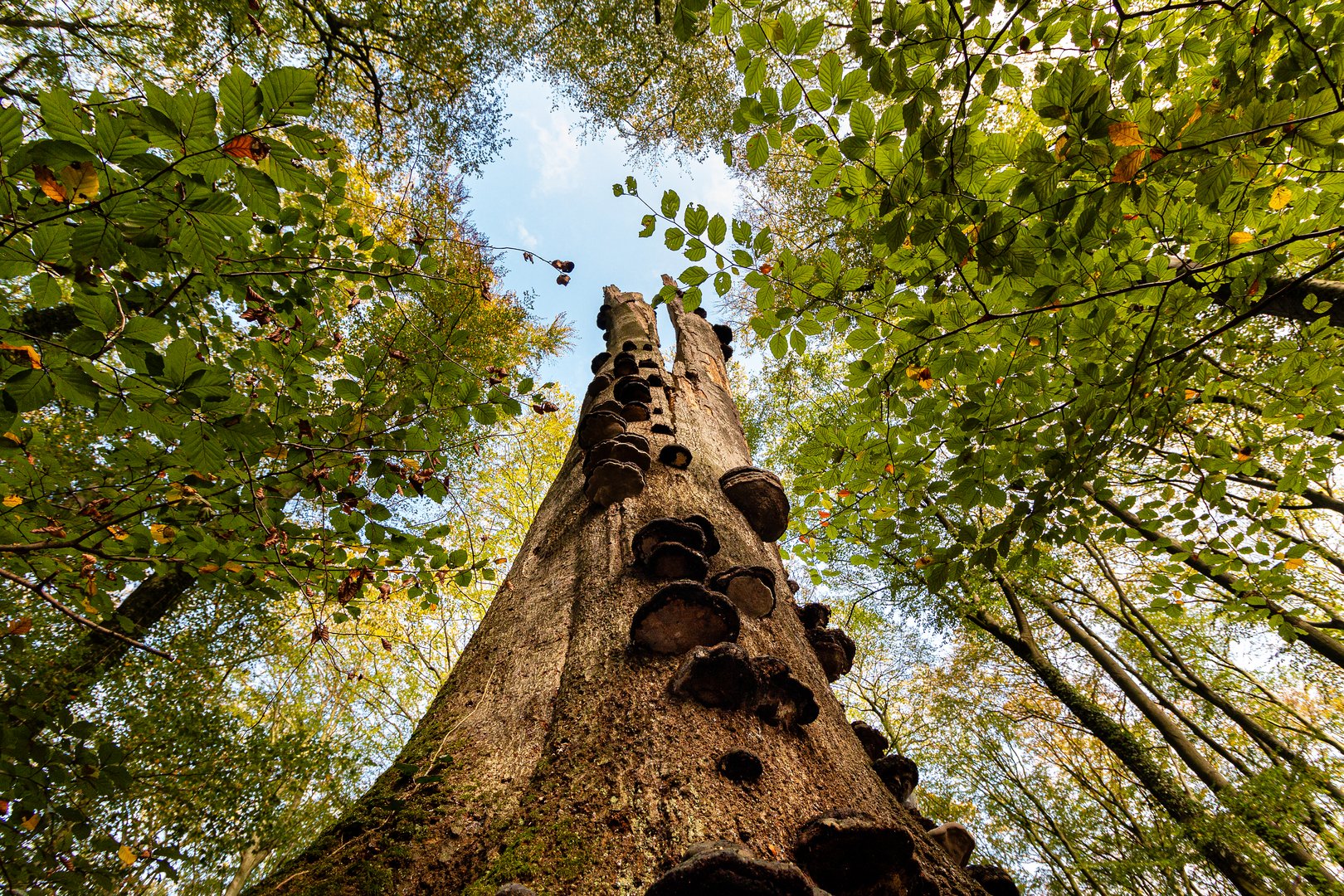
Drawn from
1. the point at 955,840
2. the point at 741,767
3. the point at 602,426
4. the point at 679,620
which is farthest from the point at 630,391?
the point at 955,840

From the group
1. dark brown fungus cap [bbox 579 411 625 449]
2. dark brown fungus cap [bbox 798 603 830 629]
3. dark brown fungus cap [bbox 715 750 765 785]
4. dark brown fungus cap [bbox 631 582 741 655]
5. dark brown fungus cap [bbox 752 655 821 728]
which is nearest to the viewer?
dark brown fungus cap [bbox 715 750 765 785]

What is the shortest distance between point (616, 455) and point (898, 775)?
5.63 feet

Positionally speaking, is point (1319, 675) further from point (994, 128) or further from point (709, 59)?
point (709, 59)

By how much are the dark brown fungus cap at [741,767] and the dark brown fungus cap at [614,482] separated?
1396 mm

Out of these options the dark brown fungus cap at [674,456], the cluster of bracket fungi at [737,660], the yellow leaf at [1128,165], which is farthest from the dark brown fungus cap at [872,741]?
the yellow leaf at [1128,165]

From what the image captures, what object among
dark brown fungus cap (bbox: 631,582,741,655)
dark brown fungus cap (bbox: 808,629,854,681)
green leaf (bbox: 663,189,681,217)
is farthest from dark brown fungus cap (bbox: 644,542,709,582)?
green leaf (bbox: 663,189,681,217)

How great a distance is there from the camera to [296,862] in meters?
1.35

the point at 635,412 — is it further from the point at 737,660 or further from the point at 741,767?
the point at 741,767

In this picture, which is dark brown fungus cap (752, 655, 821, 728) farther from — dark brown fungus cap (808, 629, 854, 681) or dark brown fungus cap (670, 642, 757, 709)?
dark brown fungus cap (808, 629, 854, 681)

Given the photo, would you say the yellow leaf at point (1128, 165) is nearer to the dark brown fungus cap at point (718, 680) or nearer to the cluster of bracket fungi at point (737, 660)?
the cluster of bracket fungi at point (737, 660)

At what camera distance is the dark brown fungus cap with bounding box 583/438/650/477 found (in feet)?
8.95

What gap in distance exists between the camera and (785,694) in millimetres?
1676

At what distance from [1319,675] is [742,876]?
49.2 ft

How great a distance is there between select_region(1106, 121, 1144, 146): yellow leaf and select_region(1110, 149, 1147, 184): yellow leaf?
3cm
